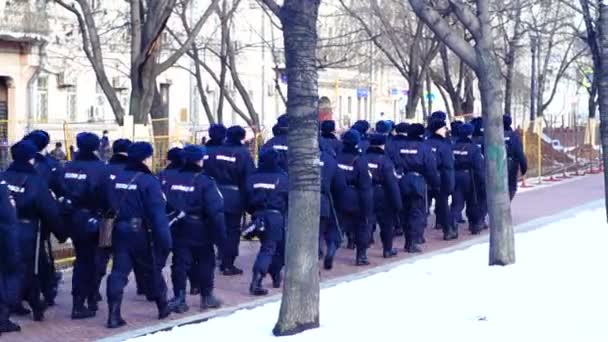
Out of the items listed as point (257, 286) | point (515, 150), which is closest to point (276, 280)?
point (257, 286)

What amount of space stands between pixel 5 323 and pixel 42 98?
30873 mm

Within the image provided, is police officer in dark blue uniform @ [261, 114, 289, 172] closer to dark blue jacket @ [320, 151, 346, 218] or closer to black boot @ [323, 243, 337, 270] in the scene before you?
dark blue jacket @ [320, 151, 346, 218]

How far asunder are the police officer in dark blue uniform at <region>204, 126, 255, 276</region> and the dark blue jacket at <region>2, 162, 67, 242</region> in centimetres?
368

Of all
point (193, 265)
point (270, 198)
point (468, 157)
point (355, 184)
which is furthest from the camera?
point (468, 157)

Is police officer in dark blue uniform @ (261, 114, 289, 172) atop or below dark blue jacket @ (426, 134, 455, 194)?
atop

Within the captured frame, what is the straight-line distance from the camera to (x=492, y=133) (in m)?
14.7

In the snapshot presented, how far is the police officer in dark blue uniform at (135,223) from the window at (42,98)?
29705 millimetres

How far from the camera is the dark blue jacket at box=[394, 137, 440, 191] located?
1847cm

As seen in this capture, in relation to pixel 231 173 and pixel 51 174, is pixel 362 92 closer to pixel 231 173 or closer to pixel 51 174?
pixel 231 173

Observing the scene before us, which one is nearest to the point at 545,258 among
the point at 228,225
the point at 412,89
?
the point at 228,225

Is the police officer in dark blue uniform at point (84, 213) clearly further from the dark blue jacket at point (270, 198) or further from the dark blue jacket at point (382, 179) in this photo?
the dark blue jacket at point (382, 179)

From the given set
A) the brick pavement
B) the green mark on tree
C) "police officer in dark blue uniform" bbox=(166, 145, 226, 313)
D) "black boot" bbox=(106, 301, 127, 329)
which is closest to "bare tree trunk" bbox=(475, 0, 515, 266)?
the green mark on tree

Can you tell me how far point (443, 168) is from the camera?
→ 63.7 ft

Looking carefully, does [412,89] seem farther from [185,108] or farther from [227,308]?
[227,308]
